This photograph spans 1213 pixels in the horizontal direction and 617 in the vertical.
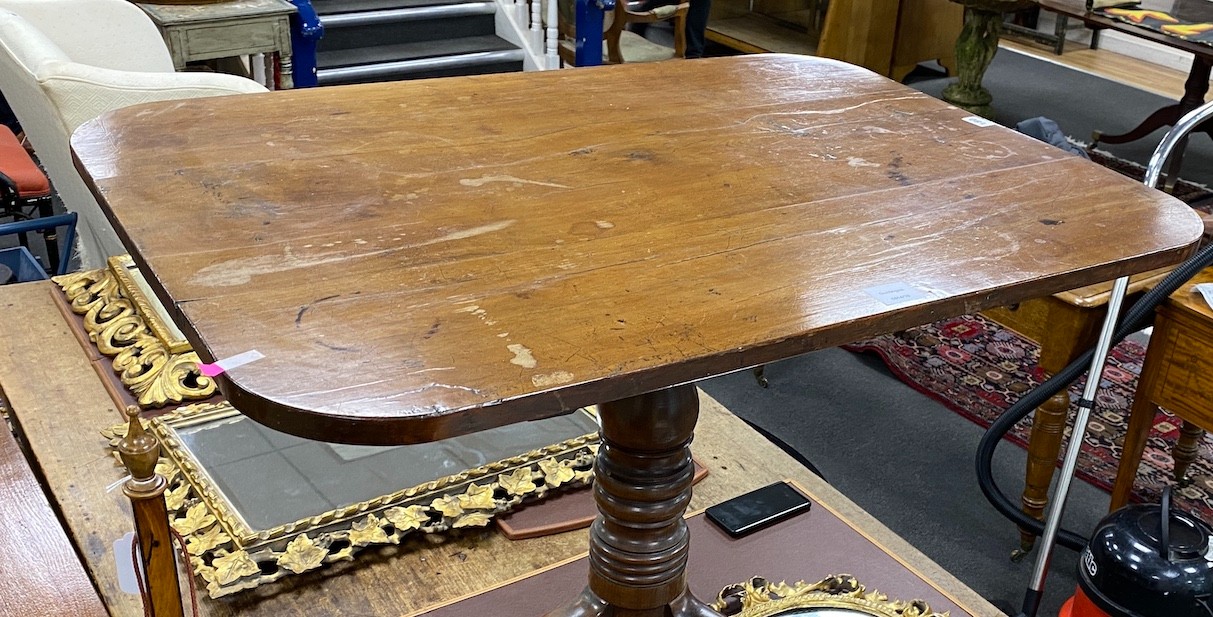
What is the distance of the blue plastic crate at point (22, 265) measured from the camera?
278 centimetres

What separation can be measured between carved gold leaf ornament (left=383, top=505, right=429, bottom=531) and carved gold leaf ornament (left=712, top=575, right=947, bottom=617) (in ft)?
1.48

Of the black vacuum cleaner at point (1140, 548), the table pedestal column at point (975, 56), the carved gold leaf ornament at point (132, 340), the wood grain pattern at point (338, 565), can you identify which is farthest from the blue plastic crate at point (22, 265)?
the table pedestal column at point (975, 56)

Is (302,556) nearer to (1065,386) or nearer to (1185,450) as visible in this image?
(1065,386)

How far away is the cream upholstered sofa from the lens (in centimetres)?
252

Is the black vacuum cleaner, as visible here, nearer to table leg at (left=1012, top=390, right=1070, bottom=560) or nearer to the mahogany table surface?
table leg at (left=1012, top=390, right=1070, bottom=560)

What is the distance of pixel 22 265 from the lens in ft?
9.34

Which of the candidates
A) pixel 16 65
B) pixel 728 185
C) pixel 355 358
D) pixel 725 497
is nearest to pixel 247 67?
pixel 16 65

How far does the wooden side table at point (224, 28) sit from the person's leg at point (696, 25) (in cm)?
263

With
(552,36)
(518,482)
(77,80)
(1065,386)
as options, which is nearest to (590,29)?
(552,36)

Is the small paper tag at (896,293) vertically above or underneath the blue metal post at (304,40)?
above

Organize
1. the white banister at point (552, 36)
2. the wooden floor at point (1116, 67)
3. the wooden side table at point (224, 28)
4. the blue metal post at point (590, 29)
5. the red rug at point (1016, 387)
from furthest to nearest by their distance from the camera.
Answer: the wooden floor at point (1116, 67)
the white banister at point (552, 36)
the blue metal post at point (590, 29)
the wooden side table at point (224, 28)
the red rug at point (1016, 387)

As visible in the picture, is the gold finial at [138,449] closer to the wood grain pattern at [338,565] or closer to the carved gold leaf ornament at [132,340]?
the wood grain pattern at [338,565]

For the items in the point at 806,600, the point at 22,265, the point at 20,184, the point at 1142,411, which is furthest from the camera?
the point at 20,184

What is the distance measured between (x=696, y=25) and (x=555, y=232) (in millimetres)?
5160
